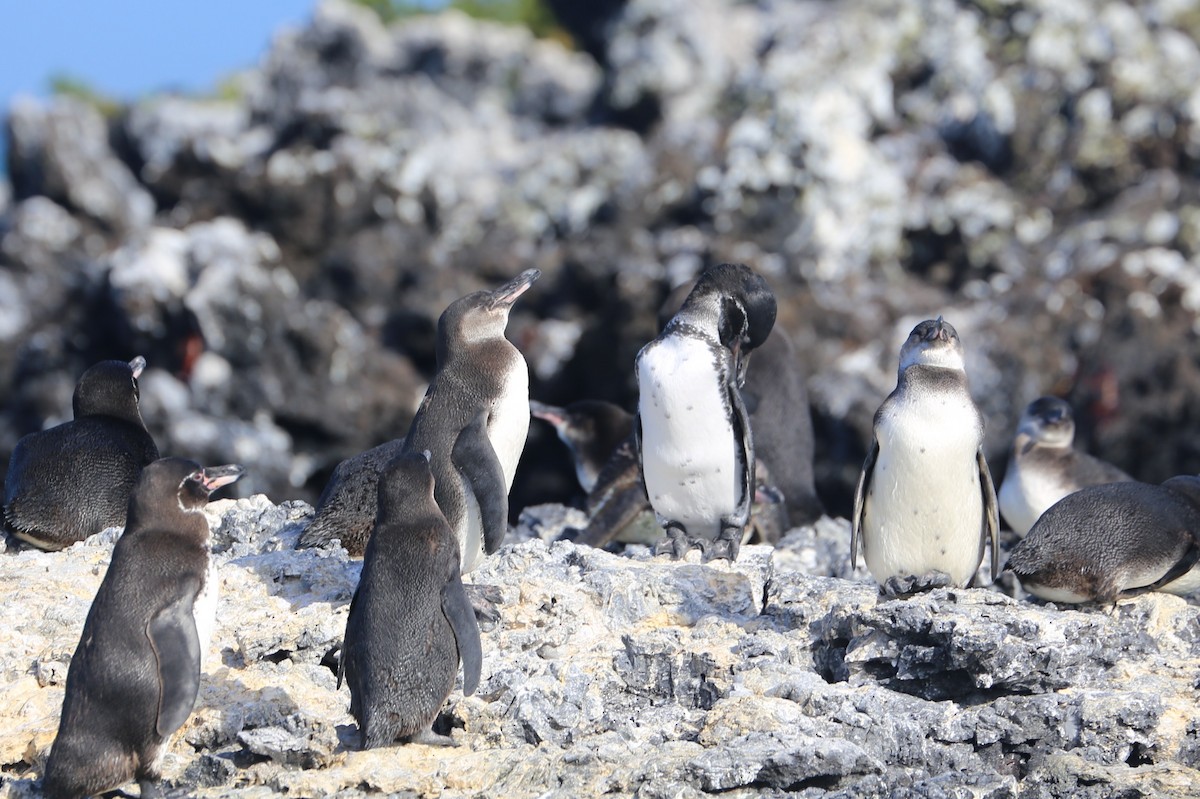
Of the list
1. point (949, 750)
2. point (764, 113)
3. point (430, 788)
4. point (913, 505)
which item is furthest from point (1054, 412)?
point (764, 113)

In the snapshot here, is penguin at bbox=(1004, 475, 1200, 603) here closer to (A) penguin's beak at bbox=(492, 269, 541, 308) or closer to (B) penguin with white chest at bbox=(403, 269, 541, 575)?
(B) penguin with white chest at bbox=(403, 269, 541, 575)

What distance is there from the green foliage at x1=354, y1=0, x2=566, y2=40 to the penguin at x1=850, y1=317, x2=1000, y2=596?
20727 millimetres

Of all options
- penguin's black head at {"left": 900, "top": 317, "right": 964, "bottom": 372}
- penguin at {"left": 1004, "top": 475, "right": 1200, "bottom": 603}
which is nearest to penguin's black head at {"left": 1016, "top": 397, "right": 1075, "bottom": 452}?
penguin at {"left": 1004, "top": 475, "right": 1200, "bottom": 603}

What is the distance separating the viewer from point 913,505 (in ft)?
20.8

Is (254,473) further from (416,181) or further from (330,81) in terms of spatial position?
(330,81)

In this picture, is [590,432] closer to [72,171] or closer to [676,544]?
[676,544]

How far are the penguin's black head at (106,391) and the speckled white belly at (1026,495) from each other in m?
5.17

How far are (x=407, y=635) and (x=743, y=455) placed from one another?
250 centimetres

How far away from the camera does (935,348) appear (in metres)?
6.48

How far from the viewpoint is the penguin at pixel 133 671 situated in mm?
4699

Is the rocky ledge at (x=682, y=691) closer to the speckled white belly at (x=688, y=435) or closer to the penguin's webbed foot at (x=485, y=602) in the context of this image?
the penguin's webbed foot at (x=485, y=602)

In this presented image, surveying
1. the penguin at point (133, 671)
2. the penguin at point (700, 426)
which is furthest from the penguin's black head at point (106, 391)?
the penguin at point (700, 426)

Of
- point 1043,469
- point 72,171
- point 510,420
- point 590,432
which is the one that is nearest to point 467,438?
point 510,420

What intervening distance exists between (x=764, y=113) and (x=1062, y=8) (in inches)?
203
